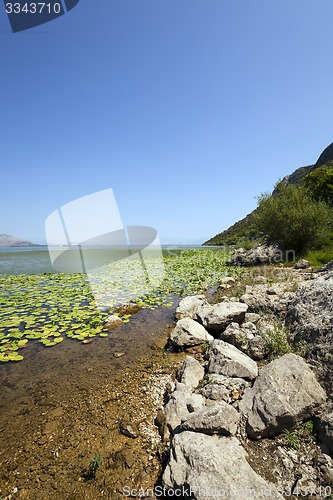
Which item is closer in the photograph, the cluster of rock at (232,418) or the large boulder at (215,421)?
the cluster of rock at (232,418)

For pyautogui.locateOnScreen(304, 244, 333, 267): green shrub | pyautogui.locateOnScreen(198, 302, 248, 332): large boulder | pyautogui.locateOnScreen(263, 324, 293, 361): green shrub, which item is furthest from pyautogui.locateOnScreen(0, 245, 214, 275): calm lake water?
pyautogui.locateOnScreen(304, 244, 333, 267): green shrub

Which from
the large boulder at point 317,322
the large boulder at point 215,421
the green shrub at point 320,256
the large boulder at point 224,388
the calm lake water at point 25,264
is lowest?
the green shrub at point 320,256

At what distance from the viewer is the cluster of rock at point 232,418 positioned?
2.54m

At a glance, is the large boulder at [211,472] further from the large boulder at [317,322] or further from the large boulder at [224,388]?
the large boulder at [317,322]

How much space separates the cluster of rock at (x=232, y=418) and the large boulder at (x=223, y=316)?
1.83 m

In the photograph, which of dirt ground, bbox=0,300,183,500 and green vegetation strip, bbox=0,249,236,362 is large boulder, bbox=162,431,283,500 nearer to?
dirt ground, bbox=0,300,183,500

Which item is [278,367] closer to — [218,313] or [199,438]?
[199,438]

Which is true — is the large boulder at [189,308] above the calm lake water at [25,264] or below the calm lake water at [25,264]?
below

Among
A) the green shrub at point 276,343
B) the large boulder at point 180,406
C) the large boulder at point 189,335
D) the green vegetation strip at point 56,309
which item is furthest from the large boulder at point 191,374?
the green vegetation strip at point 56,309

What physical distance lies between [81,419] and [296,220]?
22.3 meters

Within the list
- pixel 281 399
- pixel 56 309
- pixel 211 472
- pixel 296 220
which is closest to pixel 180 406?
pixel 211 472

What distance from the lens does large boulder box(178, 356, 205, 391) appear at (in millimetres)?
4562

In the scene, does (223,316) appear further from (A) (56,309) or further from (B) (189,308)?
(A) (56,309)

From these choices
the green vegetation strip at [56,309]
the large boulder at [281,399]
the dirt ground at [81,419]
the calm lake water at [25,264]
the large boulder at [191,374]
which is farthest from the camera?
the calm lake water at [25,264]
